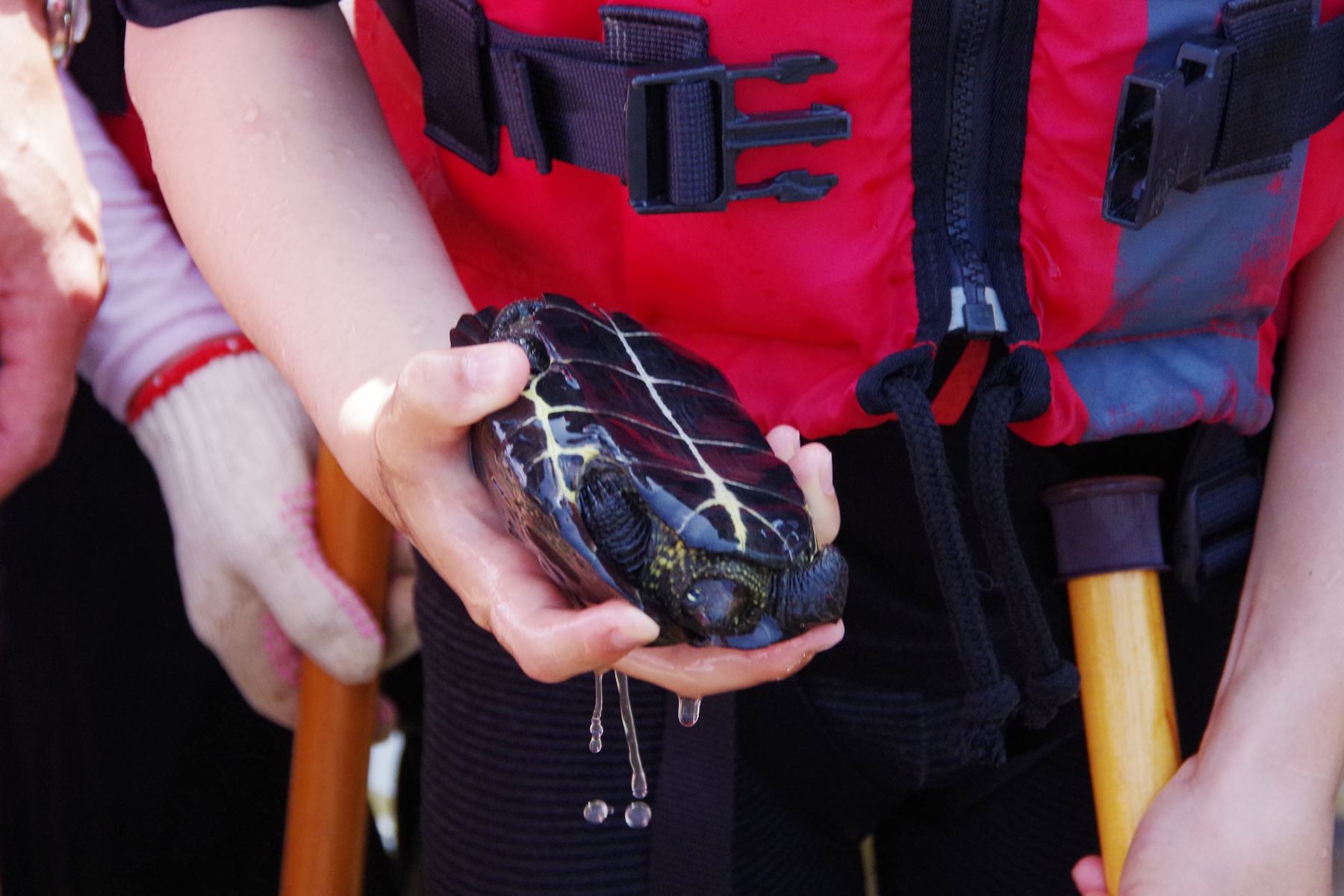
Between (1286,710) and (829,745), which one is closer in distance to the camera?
(1286,710)

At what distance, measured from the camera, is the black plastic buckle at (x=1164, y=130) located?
28.5 inches

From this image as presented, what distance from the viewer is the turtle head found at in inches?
24.5

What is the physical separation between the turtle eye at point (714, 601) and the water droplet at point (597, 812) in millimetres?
407

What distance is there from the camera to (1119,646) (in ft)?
3.18

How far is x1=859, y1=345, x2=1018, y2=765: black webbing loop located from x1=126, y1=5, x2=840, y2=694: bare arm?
0.10 m

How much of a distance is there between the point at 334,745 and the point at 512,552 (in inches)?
28.6

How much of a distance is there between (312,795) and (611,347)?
842mm

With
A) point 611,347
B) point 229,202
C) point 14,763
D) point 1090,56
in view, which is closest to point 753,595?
point 611,347

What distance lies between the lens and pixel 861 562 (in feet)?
3.15

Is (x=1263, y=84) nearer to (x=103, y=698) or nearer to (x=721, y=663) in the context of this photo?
(x=721, y=663)

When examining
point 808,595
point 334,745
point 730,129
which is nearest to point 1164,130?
point 730,129

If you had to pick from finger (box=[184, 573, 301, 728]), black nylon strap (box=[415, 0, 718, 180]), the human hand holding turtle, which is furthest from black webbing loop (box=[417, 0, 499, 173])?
finger (box=[184, 573, 301, 728])

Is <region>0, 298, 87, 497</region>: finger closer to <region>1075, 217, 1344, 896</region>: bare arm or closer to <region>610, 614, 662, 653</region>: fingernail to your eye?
<region>610, 614, 662, 653</region>: fingernail

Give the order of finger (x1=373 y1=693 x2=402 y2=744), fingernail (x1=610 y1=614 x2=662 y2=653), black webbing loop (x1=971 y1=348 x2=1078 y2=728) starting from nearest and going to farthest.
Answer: fingernail (x1=610 y1=614 x2=662 y2=653) → black webbing loop (x1=971 y1=348 x2=1078 y2=728) → finger (x1=373 y1=693 x2=402 y2=744)
